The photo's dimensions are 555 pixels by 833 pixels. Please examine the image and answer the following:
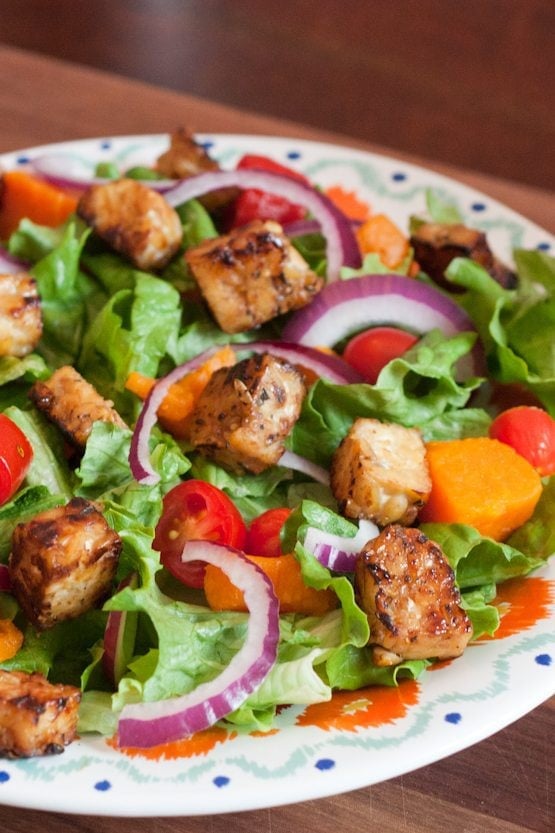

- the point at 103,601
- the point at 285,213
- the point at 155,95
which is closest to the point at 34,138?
the point at 155,95

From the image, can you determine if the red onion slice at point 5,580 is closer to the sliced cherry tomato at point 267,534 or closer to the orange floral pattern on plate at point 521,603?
the sliced cherry tomato at point 267,534

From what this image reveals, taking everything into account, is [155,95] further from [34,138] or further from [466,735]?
[466,735]

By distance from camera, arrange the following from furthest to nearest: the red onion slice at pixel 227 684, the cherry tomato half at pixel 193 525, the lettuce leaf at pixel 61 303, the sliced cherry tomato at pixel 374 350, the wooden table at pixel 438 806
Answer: the lettuce leaf at pixel 61 303
the sliced cherry tomato at pixel 374 350
the cherry tomato half at pixel 193 525
the wooden table at pixel 438 806
the red onion slice at pixel 227 684

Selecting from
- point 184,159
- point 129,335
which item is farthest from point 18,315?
point 184,159

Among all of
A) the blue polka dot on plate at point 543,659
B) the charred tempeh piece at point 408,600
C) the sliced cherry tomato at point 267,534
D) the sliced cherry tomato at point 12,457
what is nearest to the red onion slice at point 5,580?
the sliced cherry tomato at point 12,457

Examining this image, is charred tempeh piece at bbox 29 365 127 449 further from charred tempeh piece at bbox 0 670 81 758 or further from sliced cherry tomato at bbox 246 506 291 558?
charred tempeh piece at bbox 0 670 81 758

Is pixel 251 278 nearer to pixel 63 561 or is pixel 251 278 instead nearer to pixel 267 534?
pixel 267 534
